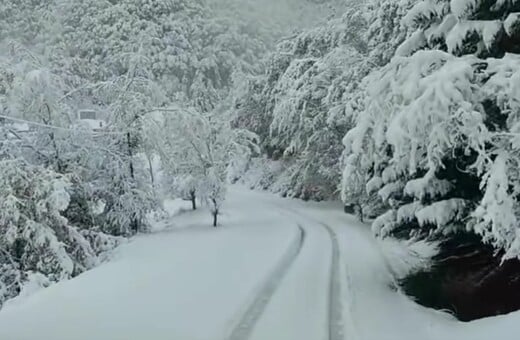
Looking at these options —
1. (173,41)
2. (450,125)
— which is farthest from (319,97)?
(173,41)

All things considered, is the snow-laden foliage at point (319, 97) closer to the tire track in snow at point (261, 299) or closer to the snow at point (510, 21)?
the tire track in snow at point (261, 299)

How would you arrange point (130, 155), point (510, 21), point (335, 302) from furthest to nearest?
1. point (130, 155)
2. point (335, 302)
3. point (510, 21)

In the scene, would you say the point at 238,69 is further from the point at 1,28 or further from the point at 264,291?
the point at 264,291

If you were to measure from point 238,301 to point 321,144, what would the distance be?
14451 millimetres

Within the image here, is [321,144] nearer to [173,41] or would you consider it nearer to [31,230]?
[31,230]

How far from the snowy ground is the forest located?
2.80 feet

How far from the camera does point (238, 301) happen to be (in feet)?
27.1

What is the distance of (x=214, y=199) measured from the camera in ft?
65.2

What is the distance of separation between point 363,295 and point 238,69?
34.9 metres

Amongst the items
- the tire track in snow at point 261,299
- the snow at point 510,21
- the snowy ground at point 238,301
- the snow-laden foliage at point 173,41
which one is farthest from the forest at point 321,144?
the tire track in snow at point 261,299

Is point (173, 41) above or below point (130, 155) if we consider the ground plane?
above

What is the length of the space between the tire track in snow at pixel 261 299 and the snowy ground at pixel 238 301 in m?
0.02

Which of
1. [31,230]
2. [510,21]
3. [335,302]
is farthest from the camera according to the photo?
[31,230]

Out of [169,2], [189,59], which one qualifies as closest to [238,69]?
[189,59]
